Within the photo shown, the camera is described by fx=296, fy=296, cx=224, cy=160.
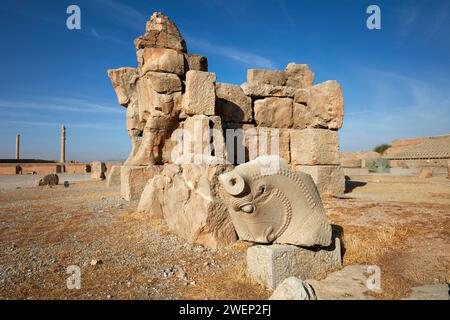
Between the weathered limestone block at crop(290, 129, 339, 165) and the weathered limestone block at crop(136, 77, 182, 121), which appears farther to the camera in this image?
the weathered limestone block at crop(290, 129, 339, 165)

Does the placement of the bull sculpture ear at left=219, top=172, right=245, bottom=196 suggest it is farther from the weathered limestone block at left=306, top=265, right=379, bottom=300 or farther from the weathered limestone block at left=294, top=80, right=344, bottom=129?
the weathered limestone block at left=294, top=80, right=344, bottom=129

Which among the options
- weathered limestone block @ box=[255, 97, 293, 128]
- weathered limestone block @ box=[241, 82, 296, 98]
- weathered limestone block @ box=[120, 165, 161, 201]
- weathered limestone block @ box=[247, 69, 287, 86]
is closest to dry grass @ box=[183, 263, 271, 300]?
weathered limestone block @ box=[120, 165, 161, 201]

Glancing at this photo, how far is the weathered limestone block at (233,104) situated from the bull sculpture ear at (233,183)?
4.44m

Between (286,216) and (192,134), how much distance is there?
3.40m

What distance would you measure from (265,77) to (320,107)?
1604mm

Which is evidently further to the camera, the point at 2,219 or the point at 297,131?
the point at 297,131

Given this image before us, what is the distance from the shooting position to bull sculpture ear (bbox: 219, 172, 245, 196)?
2370 millimetres

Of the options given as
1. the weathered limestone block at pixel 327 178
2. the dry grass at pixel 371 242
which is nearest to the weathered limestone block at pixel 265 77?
the weathered limestone block at pixel 327 178

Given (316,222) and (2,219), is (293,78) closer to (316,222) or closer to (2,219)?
(316,222)

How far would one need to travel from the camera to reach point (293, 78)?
791 centimetres

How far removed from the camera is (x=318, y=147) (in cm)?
683

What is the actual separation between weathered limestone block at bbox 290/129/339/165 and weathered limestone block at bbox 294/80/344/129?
26 cm

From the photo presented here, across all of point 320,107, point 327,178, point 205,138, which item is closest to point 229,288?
point 205,138
